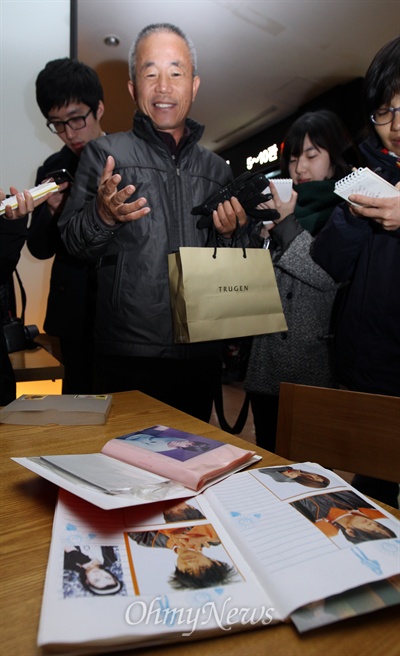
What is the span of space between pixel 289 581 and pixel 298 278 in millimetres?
1093

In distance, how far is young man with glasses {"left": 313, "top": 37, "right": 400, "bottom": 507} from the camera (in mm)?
1109

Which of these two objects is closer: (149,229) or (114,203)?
(114,203)

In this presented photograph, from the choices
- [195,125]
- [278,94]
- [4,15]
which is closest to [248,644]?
[195,125]

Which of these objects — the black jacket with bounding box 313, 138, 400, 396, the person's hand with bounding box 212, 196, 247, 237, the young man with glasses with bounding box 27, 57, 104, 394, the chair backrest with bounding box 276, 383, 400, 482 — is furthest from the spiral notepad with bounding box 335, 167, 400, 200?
the young man with glasses with bounding box 27, 57, 104, 394

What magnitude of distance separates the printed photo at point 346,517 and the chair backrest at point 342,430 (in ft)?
0.79

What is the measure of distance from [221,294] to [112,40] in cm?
376

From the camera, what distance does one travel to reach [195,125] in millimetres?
1311

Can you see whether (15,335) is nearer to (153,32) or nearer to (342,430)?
(153,32)

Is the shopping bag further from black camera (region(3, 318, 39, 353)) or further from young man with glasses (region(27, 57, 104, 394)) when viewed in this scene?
black camera (region(3, 318, 39, 353))

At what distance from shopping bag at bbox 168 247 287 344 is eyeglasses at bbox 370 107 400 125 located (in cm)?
44

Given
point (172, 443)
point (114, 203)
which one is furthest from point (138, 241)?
point (172, 443)

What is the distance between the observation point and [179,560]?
1.24 ft

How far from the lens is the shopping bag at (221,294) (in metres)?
1.07
